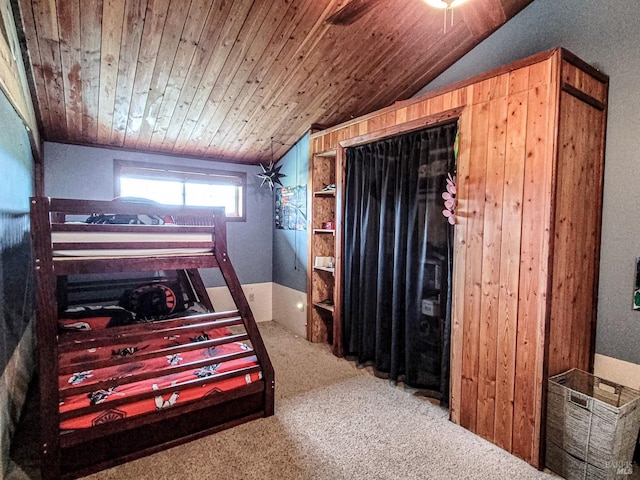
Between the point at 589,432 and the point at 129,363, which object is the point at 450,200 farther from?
the point at 129,363

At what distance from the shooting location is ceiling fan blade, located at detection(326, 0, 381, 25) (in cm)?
181

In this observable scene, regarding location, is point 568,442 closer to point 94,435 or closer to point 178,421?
point 178,421

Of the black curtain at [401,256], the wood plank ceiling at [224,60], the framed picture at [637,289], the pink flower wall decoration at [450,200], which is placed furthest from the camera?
the black curtain at [401,256]

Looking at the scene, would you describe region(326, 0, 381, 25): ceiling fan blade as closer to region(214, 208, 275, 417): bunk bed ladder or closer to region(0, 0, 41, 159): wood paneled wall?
region(214, 208, 275, 417): bunk bed ladder

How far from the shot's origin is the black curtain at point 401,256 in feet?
8.46

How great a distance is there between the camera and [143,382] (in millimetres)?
2082

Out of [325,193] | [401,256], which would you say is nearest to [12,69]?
[325,193]

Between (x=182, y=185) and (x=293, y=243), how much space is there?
1529mm

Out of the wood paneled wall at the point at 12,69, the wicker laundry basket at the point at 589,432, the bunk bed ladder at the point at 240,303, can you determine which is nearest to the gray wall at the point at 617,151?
the wicker laundry basket at the point at 589,432

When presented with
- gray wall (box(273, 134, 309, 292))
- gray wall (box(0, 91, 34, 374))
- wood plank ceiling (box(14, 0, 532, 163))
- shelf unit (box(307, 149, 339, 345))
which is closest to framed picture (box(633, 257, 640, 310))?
wood plank ceiling (box(14, 0, 532, 163))

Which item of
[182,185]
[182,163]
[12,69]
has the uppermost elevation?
[12,69]

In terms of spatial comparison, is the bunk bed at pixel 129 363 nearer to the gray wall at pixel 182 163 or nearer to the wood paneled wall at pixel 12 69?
the wood paneled wall at pixel 12 69

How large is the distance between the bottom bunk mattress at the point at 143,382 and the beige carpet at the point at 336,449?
29 cm

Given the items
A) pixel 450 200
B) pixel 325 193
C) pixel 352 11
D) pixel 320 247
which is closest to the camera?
pixel 352 11
